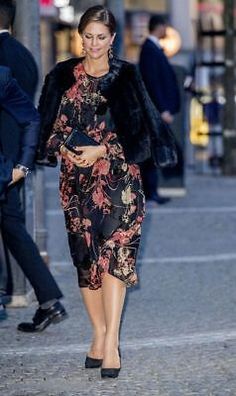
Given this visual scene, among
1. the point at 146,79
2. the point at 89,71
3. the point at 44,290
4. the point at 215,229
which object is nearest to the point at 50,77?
the point at 89,71

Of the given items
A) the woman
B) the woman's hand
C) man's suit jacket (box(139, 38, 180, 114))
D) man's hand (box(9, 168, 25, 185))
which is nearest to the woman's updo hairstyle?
the woman

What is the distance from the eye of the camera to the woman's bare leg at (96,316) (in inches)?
267

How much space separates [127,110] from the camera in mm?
6586

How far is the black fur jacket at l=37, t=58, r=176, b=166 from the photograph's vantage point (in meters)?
6.58

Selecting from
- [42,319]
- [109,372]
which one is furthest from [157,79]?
[109,372]

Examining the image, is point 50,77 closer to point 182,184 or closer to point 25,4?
point 25,4

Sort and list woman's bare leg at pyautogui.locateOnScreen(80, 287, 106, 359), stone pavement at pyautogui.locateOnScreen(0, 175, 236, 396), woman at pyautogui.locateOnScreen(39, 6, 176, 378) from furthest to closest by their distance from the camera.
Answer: woman's bare leg at pyautogui.locateOnScreen(80, 287, 106, 359), woman at pyautogui.locateOnScreen(39, 6, 176, 378), stone pavement at pyautogui.locateOnScreen(0, 175, 236, 396)

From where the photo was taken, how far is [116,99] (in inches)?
259

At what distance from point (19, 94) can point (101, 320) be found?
46.1 inches

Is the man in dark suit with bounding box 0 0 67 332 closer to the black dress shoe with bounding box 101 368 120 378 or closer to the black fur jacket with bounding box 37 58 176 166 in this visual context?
the black fur jacket with bounding box 37 58 176 166

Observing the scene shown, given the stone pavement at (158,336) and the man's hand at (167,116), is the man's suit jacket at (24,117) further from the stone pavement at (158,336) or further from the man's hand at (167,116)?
the man's hand at (167,116)

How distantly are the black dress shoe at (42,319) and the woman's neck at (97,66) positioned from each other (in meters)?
1.71

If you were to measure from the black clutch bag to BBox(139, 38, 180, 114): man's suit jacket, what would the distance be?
22.5ft

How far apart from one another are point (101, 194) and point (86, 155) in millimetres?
223
